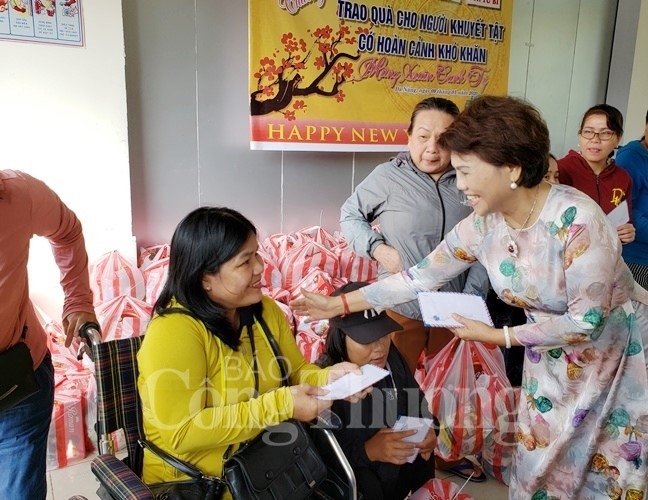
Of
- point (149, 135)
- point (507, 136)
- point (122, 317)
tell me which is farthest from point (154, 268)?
point (507, 136)

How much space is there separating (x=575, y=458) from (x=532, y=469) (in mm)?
125

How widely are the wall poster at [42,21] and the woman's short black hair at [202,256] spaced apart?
1.69m

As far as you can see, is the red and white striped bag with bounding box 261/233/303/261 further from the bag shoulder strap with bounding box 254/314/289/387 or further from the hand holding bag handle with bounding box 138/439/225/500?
the hand holding bag handle with bounding box 138/439/225/500

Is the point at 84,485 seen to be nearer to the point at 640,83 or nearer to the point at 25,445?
the point at 25,445

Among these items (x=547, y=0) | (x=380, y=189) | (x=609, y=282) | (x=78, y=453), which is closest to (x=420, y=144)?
(x=380, y=189)

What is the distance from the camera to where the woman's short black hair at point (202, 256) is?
1.31m

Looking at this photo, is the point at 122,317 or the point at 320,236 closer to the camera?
the point at 122,317

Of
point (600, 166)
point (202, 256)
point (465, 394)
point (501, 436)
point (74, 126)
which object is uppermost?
point (74, 126)

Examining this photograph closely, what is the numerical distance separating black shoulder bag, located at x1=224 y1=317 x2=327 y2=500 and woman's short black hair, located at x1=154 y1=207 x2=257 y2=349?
0.21 m

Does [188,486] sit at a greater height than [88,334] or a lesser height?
lesser

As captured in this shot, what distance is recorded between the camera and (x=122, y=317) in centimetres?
243

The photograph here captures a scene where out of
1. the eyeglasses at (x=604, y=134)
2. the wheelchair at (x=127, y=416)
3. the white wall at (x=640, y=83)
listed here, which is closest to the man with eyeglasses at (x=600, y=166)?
the eyeglasses at (x=604, y=134)

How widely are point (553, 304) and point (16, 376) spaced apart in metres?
1.33

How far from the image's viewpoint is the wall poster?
235 centimetres
